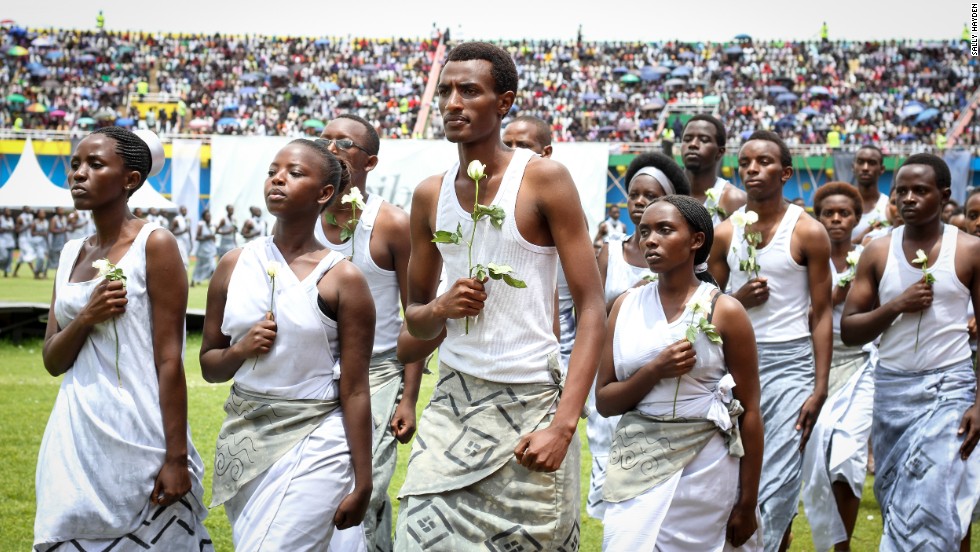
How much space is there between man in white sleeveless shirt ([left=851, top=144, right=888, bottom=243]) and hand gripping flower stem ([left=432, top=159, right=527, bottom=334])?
235 inches

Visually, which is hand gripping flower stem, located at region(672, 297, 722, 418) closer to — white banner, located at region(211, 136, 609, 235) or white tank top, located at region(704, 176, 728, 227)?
white tank top, located at region(704, 176, 728, 227)

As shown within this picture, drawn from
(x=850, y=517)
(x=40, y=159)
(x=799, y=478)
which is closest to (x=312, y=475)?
(x=799, y=478)

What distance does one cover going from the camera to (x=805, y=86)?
43812 millimetres

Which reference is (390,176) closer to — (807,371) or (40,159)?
(40,159)

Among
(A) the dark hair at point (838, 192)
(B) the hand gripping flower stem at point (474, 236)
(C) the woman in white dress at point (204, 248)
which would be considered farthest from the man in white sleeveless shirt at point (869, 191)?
(C) the woman in white dress at point (204, 248)

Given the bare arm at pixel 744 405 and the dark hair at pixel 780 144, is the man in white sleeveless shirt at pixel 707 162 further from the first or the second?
the bare arm at pixel 744 405

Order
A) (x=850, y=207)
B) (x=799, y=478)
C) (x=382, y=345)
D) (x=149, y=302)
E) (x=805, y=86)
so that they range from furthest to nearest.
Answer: (x=805, y=86) < (x=850, y=207) < (x=799, y=478) < (x=382, y=345) < (x=149, y=302)

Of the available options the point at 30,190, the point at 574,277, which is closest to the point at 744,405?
the point at 574,277

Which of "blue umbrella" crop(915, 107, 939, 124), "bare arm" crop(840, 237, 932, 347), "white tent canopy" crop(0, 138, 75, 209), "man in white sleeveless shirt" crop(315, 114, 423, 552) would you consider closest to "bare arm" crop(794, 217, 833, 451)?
"bare arm" crop(840, 237, 932, 347)

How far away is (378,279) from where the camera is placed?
541 cm

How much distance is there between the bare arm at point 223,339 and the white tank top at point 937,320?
354 cm

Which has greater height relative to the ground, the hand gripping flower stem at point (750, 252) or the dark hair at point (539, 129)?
the dark hair at point (539, 129)

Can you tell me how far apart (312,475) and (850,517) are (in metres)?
4.18

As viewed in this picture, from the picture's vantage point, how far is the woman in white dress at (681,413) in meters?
4.30
